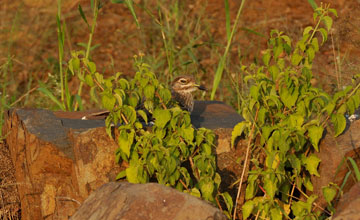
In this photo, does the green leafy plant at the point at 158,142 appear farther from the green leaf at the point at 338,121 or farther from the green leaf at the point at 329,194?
the green leaf at the point at 338,121

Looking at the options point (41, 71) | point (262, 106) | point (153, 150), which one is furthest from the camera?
point (41, 71)

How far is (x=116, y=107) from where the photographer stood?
15.3 feet

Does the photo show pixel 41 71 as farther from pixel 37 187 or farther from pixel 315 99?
pixel 315 99

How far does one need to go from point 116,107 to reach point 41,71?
5276 mm

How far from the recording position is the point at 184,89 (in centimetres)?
645

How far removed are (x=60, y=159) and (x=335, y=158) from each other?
204 centimetres

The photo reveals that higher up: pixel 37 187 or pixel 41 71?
pixel 37 187

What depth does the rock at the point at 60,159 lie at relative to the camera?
4.73 meters

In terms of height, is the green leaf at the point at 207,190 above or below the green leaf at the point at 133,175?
below

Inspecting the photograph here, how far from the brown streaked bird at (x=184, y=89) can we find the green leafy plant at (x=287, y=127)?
4.14 feet

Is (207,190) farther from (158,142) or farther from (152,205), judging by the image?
(152,205)

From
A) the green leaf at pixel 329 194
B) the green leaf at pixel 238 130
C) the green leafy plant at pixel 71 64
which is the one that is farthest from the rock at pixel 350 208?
the green leafy plant at pixel 71 64

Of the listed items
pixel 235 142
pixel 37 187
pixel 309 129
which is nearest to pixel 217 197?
pixel 235 142

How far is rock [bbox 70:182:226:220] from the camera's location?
369 cm
